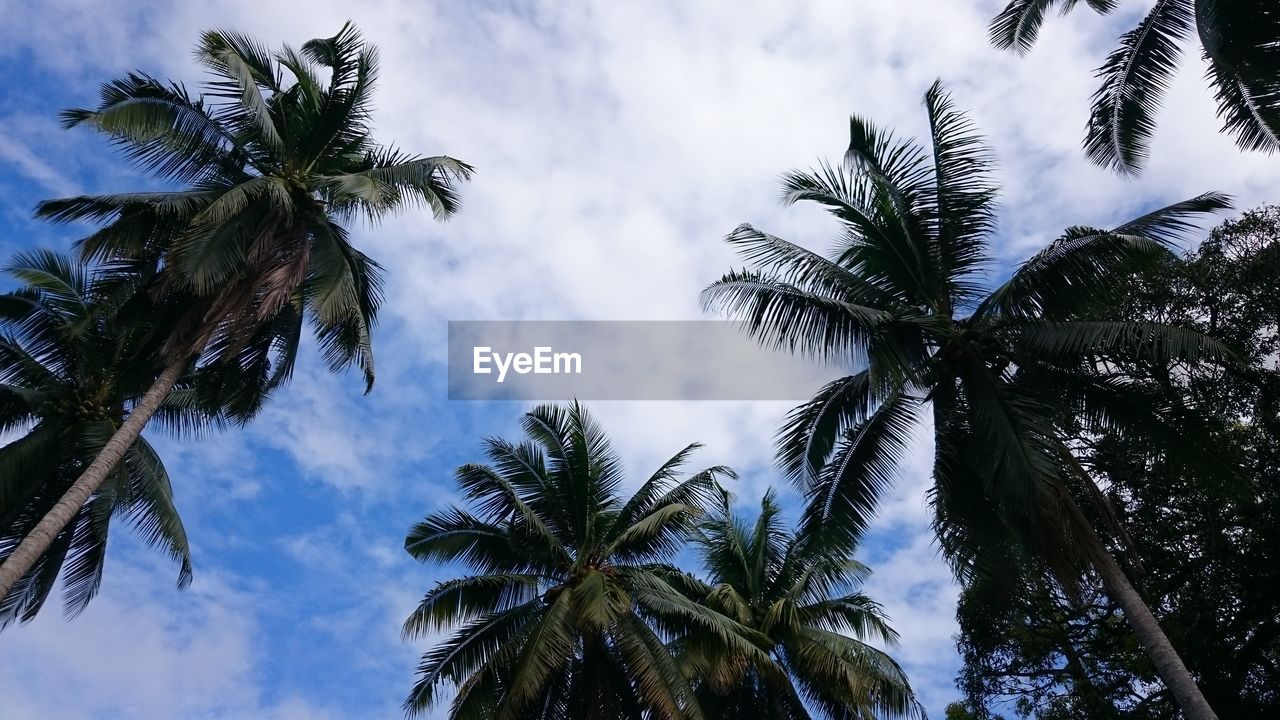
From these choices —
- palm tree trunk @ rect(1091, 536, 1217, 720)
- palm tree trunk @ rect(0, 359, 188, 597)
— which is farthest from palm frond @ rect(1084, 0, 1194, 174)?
palm tree trunk @ rect(0, 359, 188, 597)

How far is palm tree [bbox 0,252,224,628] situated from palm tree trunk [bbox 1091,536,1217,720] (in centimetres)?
1508

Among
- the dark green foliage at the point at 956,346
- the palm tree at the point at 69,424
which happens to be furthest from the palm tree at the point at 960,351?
the palm tree at the point at 69,424

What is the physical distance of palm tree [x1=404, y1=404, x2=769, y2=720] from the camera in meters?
18.2

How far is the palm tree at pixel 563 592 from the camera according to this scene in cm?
1817

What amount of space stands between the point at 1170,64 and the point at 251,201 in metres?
14.8

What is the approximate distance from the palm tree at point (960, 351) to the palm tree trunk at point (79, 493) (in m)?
8.41

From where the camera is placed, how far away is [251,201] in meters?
15.8

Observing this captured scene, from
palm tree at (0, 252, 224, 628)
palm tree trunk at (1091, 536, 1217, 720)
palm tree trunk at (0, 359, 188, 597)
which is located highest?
palm tree at (0, 252, 224, 628)

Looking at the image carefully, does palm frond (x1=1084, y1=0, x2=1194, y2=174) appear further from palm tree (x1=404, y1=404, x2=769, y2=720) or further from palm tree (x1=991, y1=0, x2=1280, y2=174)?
palm tree (x1=404, y1=404, x2=769, y2=720)

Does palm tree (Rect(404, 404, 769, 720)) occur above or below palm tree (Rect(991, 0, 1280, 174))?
below

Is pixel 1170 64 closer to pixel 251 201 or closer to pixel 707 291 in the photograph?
pixel 707 291

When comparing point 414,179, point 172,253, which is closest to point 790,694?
point 414,179

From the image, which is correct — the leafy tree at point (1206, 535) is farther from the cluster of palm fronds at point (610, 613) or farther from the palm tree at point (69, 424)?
the palm tree at point (69, 424)

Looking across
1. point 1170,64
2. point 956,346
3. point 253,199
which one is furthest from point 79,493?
point 1170,64
